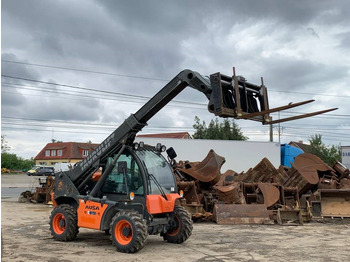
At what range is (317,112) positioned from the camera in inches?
249

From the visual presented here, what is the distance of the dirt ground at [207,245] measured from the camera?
7.00 metres

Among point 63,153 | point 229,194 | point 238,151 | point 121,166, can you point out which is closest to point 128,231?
point 121,166

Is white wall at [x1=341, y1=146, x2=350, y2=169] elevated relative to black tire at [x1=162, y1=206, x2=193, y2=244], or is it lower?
elevated

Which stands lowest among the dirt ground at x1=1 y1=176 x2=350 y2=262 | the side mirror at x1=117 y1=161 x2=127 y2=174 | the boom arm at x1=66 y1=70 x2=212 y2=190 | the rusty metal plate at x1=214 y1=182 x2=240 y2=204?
the dirt ground at x1=1 y1=176 x2=350 y2=262

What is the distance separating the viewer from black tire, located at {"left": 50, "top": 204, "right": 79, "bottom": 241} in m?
8.22

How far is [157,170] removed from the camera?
7.99 metres

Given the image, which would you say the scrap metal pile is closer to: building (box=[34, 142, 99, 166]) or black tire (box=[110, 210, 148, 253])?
black tire (box=[110, 210, 148, 253])

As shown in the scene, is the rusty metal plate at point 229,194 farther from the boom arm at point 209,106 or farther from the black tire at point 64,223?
the black tire at point 64,223

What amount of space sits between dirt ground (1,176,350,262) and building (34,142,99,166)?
6536 centimetres

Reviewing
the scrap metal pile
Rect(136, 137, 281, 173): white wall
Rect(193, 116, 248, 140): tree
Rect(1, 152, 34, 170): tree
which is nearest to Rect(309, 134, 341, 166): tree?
Rect(193, 116, 248, 140): tree

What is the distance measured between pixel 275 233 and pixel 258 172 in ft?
16.9

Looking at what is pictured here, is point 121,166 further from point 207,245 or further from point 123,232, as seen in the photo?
point 207,245

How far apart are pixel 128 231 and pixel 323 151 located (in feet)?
171

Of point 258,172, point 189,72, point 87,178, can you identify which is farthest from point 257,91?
point 258,172
